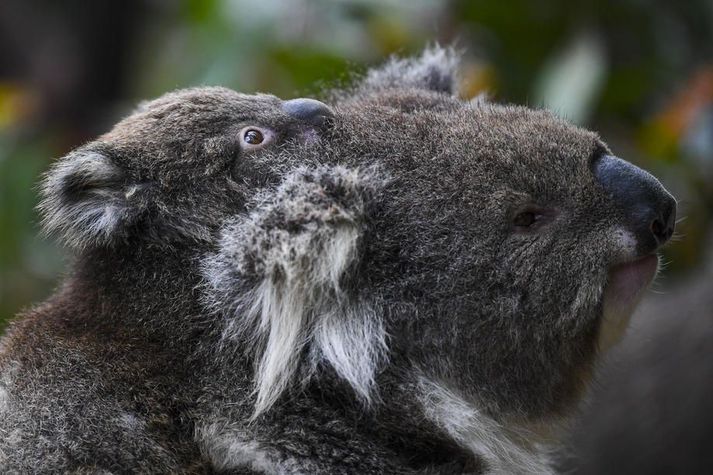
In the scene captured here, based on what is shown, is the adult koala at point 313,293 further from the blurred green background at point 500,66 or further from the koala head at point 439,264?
the blurred green background at point 500,66

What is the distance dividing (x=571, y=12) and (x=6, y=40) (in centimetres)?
614

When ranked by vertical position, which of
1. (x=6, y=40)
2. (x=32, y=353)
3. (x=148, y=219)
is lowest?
(x=32, y=353)

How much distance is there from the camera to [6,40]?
1006 centimetres

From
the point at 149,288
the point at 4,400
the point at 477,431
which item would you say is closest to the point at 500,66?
the point at 477,431

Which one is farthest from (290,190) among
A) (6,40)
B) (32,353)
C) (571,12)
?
(6,40)

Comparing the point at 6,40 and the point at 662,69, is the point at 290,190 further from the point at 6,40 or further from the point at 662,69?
the point at 6,40

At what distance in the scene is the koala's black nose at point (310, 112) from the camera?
2.83 m

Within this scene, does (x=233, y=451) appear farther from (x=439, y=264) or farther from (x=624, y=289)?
(x=624, y=289)

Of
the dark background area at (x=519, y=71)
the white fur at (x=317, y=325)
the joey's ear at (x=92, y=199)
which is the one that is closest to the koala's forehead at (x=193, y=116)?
the joey's ear at (x=92, y=199)

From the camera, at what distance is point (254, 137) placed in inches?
110

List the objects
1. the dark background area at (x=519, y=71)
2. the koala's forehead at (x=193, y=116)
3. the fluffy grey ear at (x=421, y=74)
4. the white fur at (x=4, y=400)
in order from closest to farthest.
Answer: the white fur at (x=4, y=400) < the koala's forehead at (x=193, y=116) < the fluffy grey ear at (x=421, y=74) < the dark background area at (x=519, y=71)

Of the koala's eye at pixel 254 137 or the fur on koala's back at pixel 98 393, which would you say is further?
the koala's eye at pixel 254 137

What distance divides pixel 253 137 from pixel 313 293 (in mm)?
481

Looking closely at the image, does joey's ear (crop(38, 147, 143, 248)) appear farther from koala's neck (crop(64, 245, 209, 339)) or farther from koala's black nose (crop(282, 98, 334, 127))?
koala's black nose (crop(282, 98, 334, 127))
